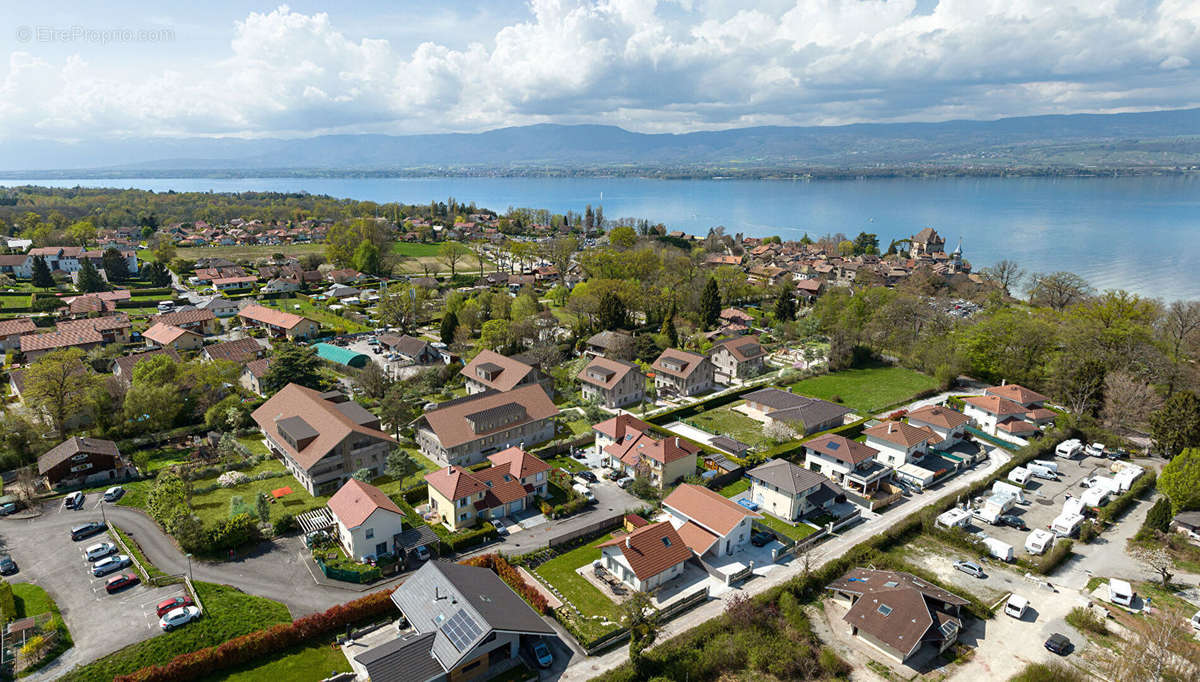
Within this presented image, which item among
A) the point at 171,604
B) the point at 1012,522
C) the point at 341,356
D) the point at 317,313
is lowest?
the point at 1012,522

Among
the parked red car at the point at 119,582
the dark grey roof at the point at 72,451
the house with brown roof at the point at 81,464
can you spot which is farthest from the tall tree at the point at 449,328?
the parked red car at the point at 119,582

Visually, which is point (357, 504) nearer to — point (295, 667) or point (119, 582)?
point (295, 667)

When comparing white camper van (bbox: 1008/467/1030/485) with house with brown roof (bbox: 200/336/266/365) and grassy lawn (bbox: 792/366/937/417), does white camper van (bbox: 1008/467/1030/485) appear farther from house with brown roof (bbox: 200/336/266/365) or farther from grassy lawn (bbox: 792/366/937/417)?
house with brown roof (bbox: 200/336/266/365)

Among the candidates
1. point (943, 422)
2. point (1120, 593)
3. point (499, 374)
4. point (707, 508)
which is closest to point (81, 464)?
point (499, 374)

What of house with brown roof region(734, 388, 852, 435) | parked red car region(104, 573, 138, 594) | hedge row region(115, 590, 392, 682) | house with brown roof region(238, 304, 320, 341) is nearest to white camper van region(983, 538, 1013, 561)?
house with brown roof region(734, 388, 852, 435)

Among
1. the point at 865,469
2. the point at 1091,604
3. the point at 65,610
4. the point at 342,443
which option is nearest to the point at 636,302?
the point at 865,469

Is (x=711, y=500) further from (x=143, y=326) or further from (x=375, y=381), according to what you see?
(x=143, y=326)
